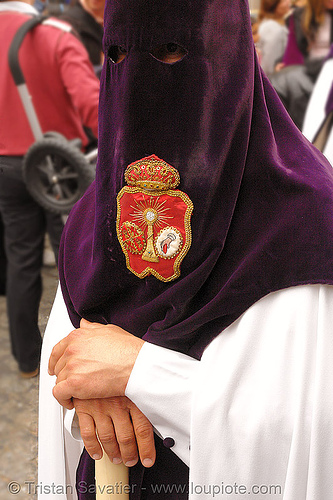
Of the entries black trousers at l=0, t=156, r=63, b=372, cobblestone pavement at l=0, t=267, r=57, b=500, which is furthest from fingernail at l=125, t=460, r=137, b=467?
black trousers at l=0, t=156, r=63, b=372

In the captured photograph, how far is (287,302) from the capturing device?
106 cm

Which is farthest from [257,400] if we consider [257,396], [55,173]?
[55,173]

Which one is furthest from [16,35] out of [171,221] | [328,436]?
[328,436]

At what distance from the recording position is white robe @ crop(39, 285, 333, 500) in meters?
1.04

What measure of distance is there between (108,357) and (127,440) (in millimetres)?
173

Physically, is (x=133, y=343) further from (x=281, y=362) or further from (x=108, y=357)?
(x=281, y=362)

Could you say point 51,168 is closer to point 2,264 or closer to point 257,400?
point 2,264

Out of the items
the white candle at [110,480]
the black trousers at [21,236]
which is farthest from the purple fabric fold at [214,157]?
the black trousers at [21,236]

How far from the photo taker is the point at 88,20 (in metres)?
3.79

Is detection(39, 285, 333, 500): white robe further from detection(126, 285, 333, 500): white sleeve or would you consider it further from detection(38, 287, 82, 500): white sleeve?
detection(38, 287, 82, 500): white sleeve

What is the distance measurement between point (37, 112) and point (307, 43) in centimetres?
189


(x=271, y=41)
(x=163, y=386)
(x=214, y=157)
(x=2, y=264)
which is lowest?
(x=2, y=264)

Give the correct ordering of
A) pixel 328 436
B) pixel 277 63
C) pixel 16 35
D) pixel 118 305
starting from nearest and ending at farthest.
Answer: pixel 328 436 < pixel 118 305 < pixel 16 35 < pixel 277 63

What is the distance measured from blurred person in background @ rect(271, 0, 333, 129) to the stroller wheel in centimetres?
125
